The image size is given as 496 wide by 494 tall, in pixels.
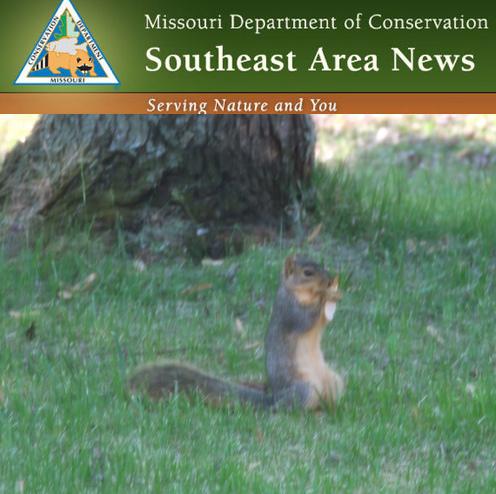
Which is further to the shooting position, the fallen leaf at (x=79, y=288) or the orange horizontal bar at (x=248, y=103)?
the fallen leaf at (x=79, y=288)

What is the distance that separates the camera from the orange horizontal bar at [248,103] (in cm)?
569

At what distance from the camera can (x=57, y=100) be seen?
5.88 metres

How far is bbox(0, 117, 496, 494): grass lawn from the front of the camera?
14.0 feet

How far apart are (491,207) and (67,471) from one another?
3.97m

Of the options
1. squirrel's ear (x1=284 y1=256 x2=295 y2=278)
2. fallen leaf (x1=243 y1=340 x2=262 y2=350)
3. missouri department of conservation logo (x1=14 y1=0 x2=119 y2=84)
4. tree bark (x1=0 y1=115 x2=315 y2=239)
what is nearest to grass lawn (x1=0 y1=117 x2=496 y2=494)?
fallen leaf (x1=243 y1=340 x2=262 y2=350)

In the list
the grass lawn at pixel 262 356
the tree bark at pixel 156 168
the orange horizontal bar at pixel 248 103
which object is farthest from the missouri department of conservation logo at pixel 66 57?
the grass lawn at pixel 262 356

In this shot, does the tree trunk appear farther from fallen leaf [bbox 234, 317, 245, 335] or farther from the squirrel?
the squirrel

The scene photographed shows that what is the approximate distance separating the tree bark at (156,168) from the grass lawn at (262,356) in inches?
10.8

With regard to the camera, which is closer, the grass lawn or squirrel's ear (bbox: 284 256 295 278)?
the grass lawn

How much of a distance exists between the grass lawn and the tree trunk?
277mm

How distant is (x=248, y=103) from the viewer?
5.79m

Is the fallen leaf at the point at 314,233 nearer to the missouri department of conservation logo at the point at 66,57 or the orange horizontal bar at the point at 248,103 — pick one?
the orange horizontal bar at the point at 248,103

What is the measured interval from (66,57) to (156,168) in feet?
3.26

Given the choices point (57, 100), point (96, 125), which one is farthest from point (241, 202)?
point (57, 100)
